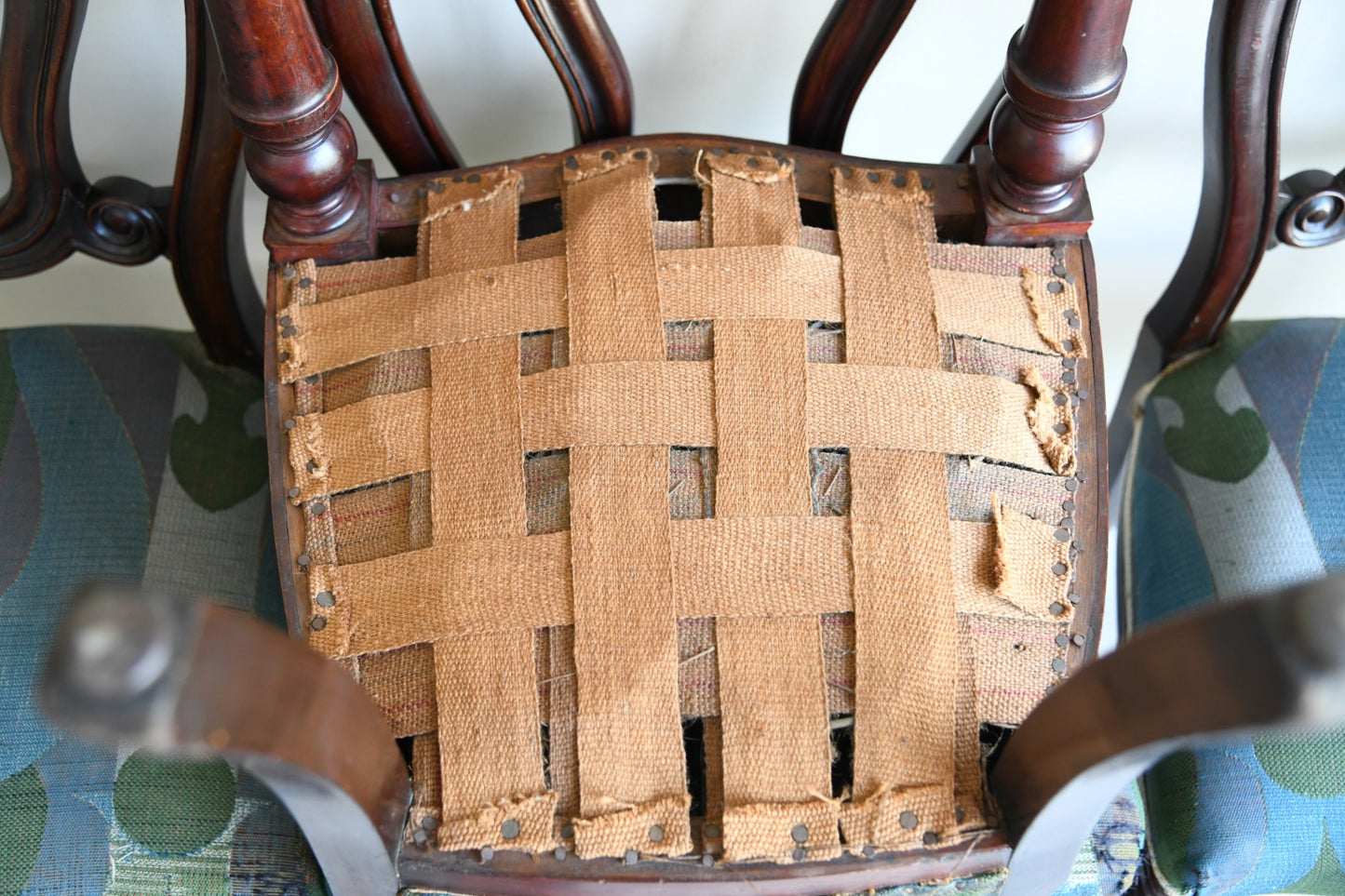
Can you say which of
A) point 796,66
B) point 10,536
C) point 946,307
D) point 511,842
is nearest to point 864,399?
point 946,307

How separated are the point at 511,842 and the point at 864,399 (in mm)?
287

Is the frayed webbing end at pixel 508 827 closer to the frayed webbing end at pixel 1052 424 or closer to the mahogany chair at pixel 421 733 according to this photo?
the mahogany chair at pixel 421 733

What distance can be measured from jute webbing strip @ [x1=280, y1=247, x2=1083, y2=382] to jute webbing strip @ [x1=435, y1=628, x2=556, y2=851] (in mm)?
176

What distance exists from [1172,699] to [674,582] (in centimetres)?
26

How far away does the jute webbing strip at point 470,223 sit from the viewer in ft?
2.21

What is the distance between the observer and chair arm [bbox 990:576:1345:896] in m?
0.35

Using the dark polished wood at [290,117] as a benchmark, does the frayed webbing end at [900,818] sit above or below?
below

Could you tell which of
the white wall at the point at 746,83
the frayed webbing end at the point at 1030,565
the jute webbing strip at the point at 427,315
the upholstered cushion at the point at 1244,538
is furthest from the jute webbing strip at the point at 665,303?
the white wall at the point at 746,83

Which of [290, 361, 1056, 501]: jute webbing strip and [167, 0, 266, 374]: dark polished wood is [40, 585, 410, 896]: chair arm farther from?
[167, 0, 266, 374]: dark polished wood

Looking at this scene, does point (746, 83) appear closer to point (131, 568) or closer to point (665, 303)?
point (665, 303)

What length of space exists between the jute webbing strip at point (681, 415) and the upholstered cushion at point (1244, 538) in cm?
22

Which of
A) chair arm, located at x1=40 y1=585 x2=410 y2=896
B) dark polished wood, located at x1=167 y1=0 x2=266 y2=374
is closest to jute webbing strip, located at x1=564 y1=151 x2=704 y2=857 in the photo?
chair arm, located at x1=40 y1=585 x2=410 y2=896

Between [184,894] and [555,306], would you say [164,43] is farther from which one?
[184,894]

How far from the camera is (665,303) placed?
64 cm
